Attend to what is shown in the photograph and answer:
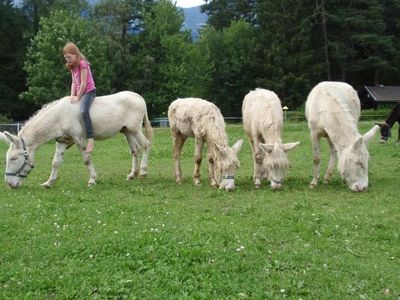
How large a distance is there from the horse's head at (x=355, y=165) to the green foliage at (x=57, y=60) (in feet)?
158

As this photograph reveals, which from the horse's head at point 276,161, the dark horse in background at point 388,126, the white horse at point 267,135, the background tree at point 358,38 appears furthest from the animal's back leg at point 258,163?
the background tree at point 358,38

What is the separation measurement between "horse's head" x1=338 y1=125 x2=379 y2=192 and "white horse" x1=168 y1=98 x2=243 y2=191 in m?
2.26

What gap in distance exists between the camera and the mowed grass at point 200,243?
549 cm

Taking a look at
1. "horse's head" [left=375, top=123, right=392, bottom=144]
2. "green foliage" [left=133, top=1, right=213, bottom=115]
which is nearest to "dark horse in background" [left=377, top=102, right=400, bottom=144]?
"horse's head" [left=375, top=123, right=392, bottom=144]

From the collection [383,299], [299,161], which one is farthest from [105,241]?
[299,161]

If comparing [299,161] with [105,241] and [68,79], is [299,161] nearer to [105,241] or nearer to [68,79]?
[105,241]

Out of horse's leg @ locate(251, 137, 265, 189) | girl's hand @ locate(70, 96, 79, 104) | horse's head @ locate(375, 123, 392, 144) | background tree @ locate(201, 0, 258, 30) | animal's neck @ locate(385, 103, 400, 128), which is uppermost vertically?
background tree @ locate(201, 0, 258, 30)

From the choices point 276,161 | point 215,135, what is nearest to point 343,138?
point 276,161

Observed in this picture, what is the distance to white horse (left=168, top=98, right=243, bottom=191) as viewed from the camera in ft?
35.5

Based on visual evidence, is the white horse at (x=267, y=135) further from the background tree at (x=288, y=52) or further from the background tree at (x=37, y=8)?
the background tree at (x=37, y=8)

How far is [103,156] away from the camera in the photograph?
2097cm

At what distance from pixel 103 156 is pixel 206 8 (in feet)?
222

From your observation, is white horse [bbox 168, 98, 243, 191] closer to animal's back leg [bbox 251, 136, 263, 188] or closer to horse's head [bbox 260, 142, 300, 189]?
Result: animal's back leg [bbox 251, 136, 263, 188]

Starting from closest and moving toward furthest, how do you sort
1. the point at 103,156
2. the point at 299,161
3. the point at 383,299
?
the point at 383,299, the point at 299,161, the point at 103,156
